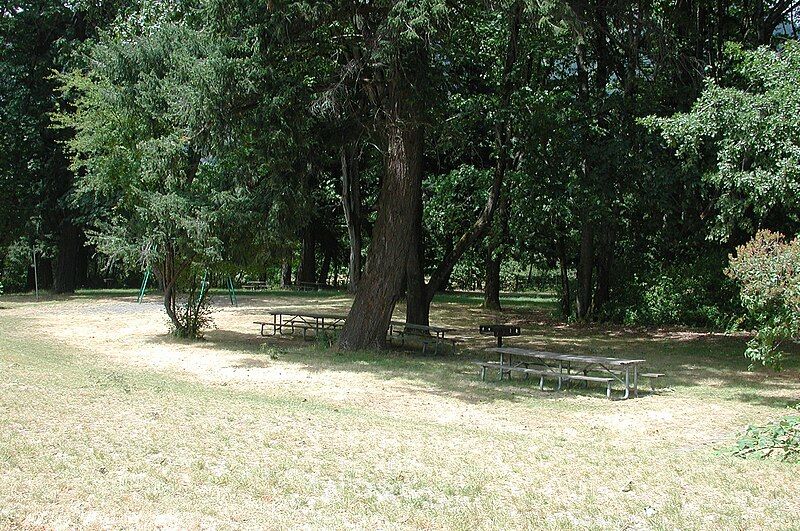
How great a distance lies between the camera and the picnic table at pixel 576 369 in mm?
11219

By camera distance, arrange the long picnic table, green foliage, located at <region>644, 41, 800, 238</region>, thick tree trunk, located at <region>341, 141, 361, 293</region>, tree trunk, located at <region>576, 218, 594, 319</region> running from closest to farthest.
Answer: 1. green foliage, located at <region>644, 41, 800, 238</region>
2. the long picnic table
3. tree trunk, located at <region>576, 218, 594, 319</region>
4. thick tree trunk, located at <region>341, 141, 361, 293</region>

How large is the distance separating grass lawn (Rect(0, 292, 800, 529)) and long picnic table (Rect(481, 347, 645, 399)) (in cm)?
29

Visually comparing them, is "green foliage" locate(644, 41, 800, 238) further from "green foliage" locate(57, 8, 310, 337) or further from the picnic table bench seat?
"green foliage" locate(57, 8, 310, 337)

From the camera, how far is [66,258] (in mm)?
30719

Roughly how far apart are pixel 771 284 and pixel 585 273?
1505cm

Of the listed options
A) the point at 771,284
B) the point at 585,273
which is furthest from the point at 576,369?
the point at 585,273

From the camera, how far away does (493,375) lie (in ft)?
43.0

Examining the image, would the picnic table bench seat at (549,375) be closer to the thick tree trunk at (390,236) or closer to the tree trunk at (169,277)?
the thick tree trunk at (390,236)

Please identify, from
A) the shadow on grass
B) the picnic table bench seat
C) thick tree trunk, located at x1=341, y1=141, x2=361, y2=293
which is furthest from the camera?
thick tree trunk, located at x1=341, y1=141, x2=361, y2=293

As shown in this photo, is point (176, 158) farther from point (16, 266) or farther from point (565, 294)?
point (16, 266)

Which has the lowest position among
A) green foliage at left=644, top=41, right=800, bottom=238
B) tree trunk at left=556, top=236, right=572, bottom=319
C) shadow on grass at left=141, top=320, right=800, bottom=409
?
shadow on grass at left=141, top=320, right=800, bottom=409

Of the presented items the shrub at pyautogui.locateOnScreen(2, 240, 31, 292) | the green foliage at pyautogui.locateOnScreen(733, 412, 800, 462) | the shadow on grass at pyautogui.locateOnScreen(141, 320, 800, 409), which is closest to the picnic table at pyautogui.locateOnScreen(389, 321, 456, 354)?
the shadow on grass at pyautogui.locateOnScreen(141, 320, 800, 409)

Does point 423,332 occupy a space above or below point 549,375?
above

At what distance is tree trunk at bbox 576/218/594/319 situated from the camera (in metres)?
23.1
